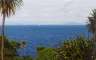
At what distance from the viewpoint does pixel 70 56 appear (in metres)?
49.2

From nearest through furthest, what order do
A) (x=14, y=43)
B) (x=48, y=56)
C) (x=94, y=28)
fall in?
(x=94, y=28) < (x=48, y=56) < (x=14, y=43)

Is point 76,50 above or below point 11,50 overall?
above

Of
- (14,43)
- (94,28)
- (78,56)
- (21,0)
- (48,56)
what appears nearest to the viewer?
(78,56)

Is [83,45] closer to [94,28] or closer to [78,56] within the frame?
[78,56]

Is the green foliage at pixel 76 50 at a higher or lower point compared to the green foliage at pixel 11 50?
higher

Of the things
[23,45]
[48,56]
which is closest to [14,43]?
[23,45]

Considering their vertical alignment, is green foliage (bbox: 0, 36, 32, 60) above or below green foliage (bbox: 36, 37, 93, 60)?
below

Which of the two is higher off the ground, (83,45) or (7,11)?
(7,11)

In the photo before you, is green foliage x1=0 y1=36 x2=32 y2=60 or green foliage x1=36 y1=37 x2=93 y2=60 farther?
green foliage x1=0 y1=36 x2=32 y2=60

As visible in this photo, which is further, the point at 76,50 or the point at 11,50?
the point at 11,50

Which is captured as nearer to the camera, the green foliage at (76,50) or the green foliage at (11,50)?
the green foliage at (76,50)

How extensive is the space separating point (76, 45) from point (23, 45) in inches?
1349

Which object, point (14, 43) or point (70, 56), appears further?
point (14, 43)

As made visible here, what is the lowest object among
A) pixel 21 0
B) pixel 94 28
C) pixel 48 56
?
pixel 48 56
